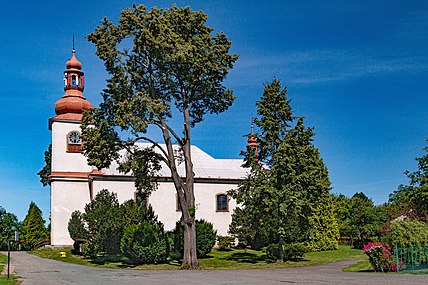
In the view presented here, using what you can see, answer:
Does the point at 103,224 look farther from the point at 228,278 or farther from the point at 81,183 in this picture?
the point at 228,278

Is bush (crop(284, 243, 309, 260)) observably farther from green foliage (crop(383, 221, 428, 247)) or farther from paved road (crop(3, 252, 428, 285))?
green foliage (crop(383, 221, 428, 247))

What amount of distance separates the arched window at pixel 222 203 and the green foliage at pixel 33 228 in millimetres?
25118

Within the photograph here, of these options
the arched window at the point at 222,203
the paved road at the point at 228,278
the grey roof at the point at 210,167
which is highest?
the grey roof at the point at 210,167

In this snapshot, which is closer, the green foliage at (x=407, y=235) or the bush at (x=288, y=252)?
the green foliage at (x=407, y=235)

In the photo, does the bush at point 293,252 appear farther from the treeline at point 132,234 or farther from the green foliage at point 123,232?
the green foliage at point 123,232

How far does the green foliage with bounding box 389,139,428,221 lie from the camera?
3029cm

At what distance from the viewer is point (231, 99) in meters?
30.5

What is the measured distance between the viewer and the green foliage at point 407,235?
2230 cm

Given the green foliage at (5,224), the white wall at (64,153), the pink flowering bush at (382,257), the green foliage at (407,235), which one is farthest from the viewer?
the green foliage at (5,224)

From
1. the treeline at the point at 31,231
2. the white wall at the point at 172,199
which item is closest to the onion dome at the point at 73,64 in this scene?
the white wall at the point at 172,199

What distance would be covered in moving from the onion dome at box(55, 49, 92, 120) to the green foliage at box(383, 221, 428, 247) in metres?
31.0

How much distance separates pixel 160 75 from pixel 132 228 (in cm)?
900

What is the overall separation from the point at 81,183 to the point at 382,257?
30.1 meters

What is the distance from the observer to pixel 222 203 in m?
48.2
